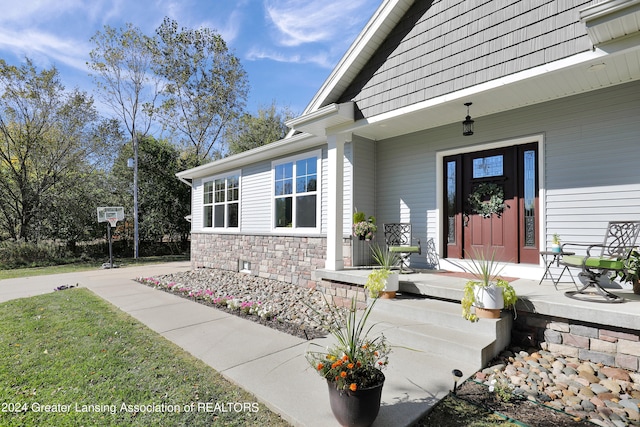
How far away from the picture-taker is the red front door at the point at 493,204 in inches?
188

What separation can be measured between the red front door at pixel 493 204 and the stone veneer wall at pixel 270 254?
194 cm

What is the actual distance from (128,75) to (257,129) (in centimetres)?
749

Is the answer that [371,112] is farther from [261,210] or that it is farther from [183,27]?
[183,27]

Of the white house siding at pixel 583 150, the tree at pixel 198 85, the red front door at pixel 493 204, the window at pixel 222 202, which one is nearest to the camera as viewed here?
the white house siding at pixel 583 150

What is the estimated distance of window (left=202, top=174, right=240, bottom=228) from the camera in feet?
30.8

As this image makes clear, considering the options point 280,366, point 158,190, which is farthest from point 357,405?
point 158,190

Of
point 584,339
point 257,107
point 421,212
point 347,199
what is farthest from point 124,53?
point 584,339

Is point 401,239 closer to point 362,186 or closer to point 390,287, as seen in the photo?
point 362,186

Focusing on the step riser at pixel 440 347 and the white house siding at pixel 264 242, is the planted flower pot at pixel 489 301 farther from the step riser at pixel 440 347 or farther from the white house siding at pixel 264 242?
the white house siding at pixel 264 242

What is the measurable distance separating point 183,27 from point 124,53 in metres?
3.62

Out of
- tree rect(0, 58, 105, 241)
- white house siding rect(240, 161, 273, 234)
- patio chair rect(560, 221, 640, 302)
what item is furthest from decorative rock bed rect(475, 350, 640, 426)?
tree rect(0, 58, 105, 241)

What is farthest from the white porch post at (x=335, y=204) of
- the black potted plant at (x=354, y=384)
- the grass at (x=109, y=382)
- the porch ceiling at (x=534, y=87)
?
the black potted plant at (x=354, y=384)

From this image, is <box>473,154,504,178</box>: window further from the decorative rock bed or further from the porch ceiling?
the decorative rock bed

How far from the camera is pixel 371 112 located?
16.4 ft
